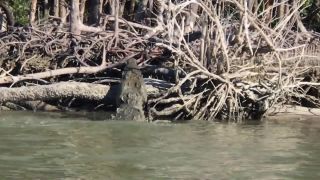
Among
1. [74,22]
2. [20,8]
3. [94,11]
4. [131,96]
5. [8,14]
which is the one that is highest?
[20,8]

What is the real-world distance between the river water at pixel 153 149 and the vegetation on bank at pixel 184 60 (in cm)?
66

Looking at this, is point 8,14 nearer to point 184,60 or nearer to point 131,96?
point 131,96

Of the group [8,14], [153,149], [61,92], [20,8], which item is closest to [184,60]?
[61,92]

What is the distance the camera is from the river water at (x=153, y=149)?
8.41 m

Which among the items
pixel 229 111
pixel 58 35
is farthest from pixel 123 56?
pixel 229 111

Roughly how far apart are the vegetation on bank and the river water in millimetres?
665

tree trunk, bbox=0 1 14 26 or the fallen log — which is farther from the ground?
tree trunk, bbox=0 1 14 26

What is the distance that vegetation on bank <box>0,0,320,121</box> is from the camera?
42.0 feet

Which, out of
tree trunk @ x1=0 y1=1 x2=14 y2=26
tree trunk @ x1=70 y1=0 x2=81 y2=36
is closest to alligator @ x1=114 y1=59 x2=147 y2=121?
tree trunk @ x1=70 y1=0 x2=81 y2=36

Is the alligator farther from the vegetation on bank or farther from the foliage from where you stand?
the foliage

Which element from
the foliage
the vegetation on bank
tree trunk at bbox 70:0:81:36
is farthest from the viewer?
the foliage

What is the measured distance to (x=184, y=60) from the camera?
13.1 m

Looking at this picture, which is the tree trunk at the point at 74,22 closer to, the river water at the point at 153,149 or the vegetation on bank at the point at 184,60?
the vegetation on bank at the point at 184,60

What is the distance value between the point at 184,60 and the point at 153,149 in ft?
11.8
